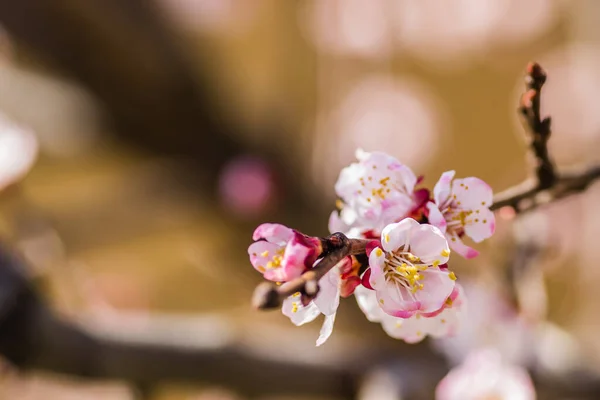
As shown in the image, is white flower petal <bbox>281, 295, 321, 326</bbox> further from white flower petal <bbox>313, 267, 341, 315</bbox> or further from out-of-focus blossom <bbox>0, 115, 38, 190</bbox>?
out-of-focus blossom <bbox>0, 115, 38, 190</bbox>

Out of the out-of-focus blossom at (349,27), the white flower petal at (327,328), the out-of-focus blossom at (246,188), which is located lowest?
the white flower petal at (327,328)

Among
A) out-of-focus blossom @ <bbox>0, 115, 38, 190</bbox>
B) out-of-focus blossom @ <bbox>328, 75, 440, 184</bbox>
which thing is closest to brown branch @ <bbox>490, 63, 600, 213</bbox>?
out-of-focus blossom @ <bbox>0, 115, 38, 190</bbox>

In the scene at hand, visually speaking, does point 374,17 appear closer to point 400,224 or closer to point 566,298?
point 566,298

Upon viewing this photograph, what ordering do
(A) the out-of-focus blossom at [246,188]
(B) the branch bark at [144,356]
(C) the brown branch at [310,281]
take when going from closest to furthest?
(C) the brown branch at [310,281], (B) the branch bark at [144,356], (A) the out-of-focus blossom at [246,188]

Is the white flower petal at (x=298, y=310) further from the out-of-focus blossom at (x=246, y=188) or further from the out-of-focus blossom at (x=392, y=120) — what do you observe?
the out-of-focus blossom at (x=392, y=120)

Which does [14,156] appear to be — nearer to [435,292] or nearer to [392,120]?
[435,292]

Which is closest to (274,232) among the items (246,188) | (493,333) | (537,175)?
(537,175)

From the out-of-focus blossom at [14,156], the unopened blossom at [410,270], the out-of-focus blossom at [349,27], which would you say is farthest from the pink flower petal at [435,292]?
the out-of-focus blossom at [349,27]
